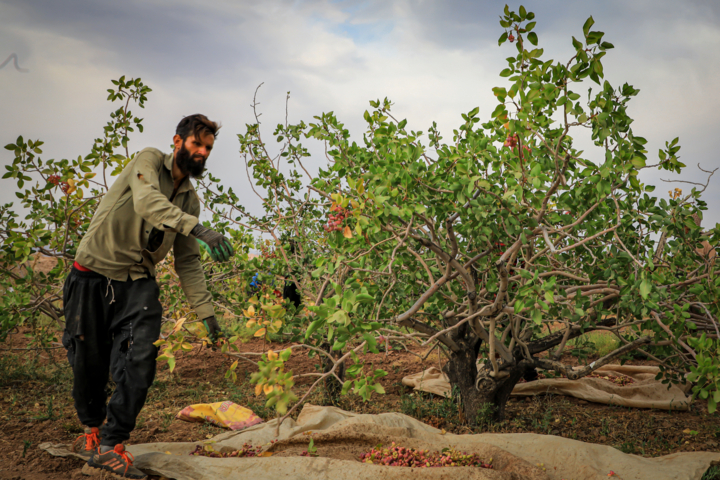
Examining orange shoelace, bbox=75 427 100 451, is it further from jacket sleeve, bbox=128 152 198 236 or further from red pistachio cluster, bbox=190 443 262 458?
jacket sleeve, bbox=128 152 198 236

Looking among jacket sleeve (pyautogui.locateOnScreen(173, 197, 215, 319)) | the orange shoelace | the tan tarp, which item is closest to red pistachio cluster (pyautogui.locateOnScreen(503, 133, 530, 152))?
jacket sleeve (pyautogui.locateOnScreen(173, 197, 215, 319))

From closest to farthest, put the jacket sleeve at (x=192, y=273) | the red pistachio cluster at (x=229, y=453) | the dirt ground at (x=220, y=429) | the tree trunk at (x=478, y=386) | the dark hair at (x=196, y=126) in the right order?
the dark hair at (x=196, y=126) → the jacket sleeve at (x=192, y=273) → the red pistachio cluster at (x=229, y=453) → the dirt ground at (x=220, y=429) → the tree trunk at (x=478, y=386)

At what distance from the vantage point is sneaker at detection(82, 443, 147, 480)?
237 centimetres

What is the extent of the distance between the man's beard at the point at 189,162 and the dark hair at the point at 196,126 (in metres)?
0.08

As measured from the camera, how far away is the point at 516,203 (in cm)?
241

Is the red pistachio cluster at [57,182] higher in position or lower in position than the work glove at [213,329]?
higher

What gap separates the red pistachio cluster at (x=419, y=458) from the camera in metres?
2.55

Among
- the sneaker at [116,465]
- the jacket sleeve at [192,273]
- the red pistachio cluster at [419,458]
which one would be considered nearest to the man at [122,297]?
the sneaker at [116,465]

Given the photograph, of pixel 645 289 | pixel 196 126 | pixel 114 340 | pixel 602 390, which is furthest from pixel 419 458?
pixel 602 390

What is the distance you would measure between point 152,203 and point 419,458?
1901 millimetres

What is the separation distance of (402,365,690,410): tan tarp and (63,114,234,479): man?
2.42 m

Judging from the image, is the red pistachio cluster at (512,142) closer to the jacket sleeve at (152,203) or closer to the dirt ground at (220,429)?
the dirt ground at (220,429)

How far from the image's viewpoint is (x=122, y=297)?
2.55 metres

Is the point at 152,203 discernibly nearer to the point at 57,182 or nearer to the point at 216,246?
the point at 216,246
